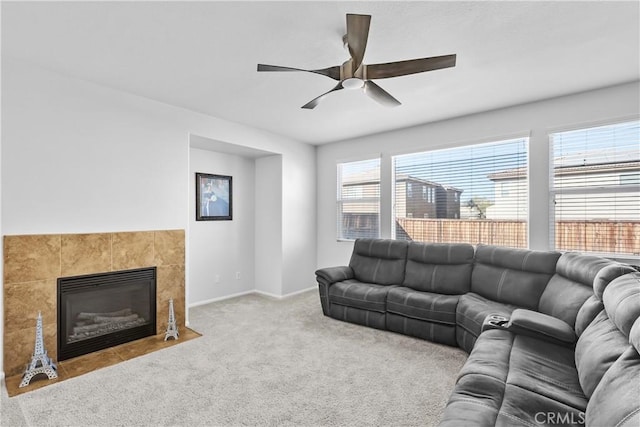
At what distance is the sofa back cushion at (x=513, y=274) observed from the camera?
2998 mm

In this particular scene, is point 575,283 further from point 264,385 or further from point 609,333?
point 264,385

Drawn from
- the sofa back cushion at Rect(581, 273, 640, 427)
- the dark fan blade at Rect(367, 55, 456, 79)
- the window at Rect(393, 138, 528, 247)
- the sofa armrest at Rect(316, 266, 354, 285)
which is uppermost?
the dark fan blade at Rect(367, 55, 456, 79)

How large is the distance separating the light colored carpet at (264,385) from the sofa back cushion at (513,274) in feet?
2.46

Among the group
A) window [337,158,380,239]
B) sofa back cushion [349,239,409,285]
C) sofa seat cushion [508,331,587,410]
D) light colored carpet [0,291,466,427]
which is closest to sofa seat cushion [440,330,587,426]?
sofa seat cushion [508,331,587,410]

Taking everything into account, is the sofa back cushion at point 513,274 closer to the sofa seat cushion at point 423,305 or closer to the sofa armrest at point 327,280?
the sofa seat cushion at point 423,305

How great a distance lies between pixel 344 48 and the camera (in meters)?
2.42

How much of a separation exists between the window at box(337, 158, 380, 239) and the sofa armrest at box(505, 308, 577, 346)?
2852mm

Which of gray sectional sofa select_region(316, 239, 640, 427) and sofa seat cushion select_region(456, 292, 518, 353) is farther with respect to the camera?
sofa seat cushion select_region(456, 292, 518, 353)

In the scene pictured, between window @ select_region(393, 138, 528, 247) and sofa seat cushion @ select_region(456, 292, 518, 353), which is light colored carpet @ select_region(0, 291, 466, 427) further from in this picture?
window @ select_region(393, 138, 528, 247)

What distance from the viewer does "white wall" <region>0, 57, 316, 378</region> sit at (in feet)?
8.70

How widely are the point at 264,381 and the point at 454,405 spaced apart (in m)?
1.53

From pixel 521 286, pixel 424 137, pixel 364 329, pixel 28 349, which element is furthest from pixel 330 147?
pixel 28 349

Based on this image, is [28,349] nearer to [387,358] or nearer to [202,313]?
[202,313]

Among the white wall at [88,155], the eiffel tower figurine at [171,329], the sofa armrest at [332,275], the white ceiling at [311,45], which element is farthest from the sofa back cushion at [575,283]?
the white wall at [88,155]
